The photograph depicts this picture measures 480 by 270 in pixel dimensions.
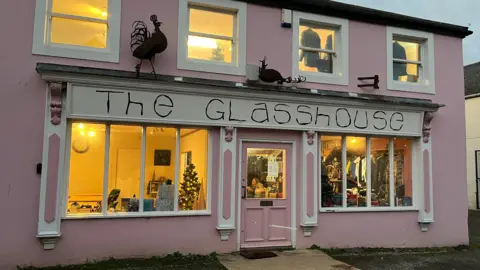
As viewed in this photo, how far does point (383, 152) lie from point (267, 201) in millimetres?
3309

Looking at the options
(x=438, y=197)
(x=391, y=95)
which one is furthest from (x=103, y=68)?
(x=438, y=197)

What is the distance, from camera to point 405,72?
34.2 feet

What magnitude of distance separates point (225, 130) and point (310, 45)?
3.00 m

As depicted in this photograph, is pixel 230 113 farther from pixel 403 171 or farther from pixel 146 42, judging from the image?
pixel 403 171

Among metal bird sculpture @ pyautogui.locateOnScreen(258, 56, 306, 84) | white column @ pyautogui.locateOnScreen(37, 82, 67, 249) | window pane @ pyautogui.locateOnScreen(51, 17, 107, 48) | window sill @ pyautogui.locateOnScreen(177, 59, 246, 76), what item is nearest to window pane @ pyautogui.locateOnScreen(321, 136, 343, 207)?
metal bird sculpture @ pyautogui.locateOnScreen(258, 56, 306, 84)

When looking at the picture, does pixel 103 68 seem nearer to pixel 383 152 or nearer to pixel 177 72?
pixel 177 72

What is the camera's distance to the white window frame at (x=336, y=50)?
927cm

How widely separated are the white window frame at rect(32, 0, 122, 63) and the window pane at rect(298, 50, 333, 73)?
13.3 feet

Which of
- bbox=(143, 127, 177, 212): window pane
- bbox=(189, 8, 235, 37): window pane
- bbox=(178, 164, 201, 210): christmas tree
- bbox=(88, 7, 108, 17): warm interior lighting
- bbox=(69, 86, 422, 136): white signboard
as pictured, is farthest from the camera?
bbox=(189, 8, 235, 37): window pane

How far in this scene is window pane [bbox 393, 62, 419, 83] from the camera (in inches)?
406

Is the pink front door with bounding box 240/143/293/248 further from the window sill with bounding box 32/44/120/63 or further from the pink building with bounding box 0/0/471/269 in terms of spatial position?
the window sill with bounding box 32/44/120/63

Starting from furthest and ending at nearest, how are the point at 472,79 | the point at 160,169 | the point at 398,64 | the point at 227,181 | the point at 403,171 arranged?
the point at 472,79
the point at 398,64
the point at 403,171
the point at 227,181
the point at 160,169

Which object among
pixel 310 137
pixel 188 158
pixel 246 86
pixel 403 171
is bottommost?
pixel 403 171

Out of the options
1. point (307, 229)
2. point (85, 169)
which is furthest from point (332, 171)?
point (85, 169)
